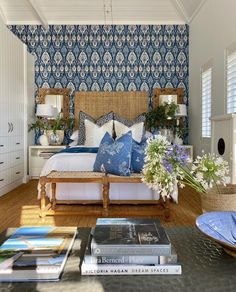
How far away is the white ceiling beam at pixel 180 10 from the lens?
616 centimetres

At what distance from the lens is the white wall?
450cm

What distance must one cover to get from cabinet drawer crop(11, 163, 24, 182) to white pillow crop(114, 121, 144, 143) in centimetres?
183

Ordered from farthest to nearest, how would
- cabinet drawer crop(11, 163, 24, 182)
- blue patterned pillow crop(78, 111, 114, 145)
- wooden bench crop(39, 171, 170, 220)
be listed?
blue patterned pillow crop(78, 111, 114, 145) → cabinet drawer crop(11, 163, 24, 182) → wooden bench crop(39, 171, 170, 220)

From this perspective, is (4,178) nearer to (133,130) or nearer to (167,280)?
(133,130)

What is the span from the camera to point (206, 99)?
5500 mm

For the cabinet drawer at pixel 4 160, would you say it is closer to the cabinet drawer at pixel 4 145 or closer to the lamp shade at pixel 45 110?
the cabinet drawer at pixel 4 145

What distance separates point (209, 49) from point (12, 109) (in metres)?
3.36

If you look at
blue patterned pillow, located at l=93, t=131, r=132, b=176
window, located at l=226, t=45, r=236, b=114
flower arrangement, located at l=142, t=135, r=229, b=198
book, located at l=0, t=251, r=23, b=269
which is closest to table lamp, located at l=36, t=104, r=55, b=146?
blue patterned pillow, located at l=93, t=131, r=132, b=176

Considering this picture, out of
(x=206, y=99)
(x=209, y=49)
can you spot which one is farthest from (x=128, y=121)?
(x=209, y=49)

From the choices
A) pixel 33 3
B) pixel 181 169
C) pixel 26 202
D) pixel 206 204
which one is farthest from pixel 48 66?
pixel 181 169

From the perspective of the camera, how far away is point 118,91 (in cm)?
669

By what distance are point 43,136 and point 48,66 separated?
4.80ft

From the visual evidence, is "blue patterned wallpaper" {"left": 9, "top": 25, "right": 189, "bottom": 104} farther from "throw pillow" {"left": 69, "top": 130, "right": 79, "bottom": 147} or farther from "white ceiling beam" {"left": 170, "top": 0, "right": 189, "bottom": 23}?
"throw pillow" {"left": 69, "top": 130, "right": 79, "bottom": 147}

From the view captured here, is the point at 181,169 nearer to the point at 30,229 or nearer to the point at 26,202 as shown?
the point at 30,229
